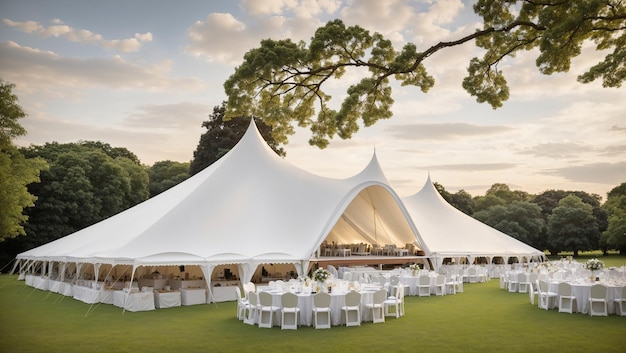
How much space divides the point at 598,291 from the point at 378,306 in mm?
5590

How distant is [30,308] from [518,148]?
20866 mm

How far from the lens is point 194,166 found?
140 ft

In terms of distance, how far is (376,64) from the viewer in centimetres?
956

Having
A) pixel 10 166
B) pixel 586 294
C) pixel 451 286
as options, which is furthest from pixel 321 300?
pixel 10 166

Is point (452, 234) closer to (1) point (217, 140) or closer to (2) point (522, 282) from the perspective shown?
(2) point (522, 282)

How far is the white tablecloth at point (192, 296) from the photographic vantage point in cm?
1645

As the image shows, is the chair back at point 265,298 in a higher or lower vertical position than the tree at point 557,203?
lower

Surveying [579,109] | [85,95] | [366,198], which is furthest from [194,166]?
[579,109]

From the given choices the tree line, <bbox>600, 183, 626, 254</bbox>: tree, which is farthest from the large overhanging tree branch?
<bbox>600, 183, 626, 254</bbox>: tree

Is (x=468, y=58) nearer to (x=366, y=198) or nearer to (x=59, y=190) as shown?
(x=366, y=198)

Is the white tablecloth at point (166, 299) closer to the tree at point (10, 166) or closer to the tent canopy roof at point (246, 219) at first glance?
the tent canopy roof at point (246, 219)

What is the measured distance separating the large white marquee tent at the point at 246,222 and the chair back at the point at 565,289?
8861mm

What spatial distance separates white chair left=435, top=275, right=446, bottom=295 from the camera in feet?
60.8

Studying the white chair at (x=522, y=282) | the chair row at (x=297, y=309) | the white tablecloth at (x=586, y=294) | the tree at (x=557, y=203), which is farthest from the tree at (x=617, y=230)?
the chair row at (x=297, y=309)
